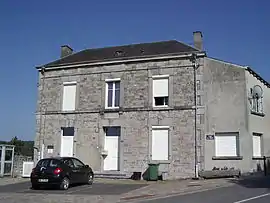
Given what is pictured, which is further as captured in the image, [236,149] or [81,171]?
[236,149]

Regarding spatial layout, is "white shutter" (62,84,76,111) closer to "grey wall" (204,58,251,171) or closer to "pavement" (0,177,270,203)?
"pavement" (0,177,270,203)

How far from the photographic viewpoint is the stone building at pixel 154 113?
21125mm

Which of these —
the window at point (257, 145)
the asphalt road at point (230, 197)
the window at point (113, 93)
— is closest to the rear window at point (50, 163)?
the asphalt road at point (230, 197)

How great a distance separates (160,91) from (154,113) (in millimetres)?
1403

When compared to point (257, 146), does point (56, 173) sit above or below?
below

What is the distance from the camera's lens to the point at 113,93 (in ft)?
76.9

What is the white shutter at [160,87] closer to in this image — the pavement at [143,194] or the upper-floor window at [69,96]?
the upper-floor window at [69,96]

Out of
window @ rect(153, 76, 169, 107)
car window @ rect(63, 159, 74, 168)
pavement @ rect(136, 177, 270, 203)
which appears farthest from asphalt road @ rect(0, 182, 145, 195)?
window @ rect(153, 76, 169, 107)

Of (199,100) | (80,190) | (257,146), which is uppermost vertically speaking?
(199,100)

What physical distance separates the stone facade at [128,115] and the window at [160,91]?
0.30m

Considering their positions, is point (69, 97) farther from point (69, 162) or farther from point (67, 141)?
point (69, 162)

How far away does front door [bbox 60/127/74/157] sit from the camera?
2370cm

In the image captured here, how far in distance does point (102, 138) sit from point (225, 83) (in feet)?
27.1

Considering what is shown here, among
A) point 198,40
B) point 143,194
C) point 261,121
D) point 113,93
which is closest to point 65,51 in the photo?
point 113,93
